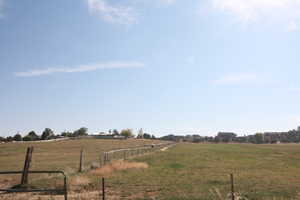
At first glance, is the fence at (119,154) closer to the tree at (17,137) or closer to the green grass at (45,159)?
the green grass at (45,159)

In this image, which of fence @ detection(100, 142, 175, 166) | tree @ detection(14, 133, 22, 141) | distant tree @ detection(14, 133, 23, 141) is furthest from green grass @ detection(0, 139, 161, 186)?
tree @ detection(14, 133, 22, 141)

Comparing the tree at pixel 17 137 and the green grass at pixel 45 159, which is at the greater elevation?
the tree at pixel 17 137

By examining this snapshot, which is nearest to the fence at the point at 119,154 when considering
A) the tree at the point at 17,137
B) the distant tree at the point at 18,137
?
the distant tree at the point at 18,137

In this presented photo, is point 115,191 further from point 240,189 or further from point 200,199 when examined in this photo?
point 240,189

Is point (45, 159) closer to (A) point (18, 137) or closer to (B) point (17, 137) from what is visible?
(B) point (17, 137)

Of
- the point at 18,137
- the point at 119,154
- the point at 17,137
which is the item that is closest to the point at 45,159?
the point at 119,154

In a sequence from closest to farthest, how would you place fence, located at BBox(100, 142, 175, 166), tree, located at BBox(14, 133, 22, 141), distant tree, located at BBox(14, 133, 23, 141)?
fence, located at BBox(100, 142, 175, 166) → distant tree, located at BBox(14, 133, 23, 141) → tree, located at BBox(14, 133, 22, 141)

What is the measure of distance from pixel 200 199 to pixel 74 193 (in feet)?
20.6

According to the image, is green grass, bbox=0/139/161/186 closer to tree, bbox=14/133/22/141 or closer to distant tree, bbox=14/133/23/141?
distant tree, bbox=14/133/23/141

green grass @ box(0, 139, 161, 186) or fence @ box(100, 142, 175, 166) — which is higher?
fence @ box(100, 142, 175, 166)

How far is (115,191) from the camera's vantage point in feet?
56.3

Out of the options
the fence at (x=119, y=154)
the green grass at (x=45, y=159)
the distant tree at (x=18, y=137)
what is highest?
the distant tree at (x=18, y=137)

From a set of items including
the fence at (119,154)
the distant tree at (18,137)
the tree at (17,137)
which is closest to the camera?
the fence at (119,154)

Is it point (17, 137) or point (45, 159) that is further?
point (17, 137)
